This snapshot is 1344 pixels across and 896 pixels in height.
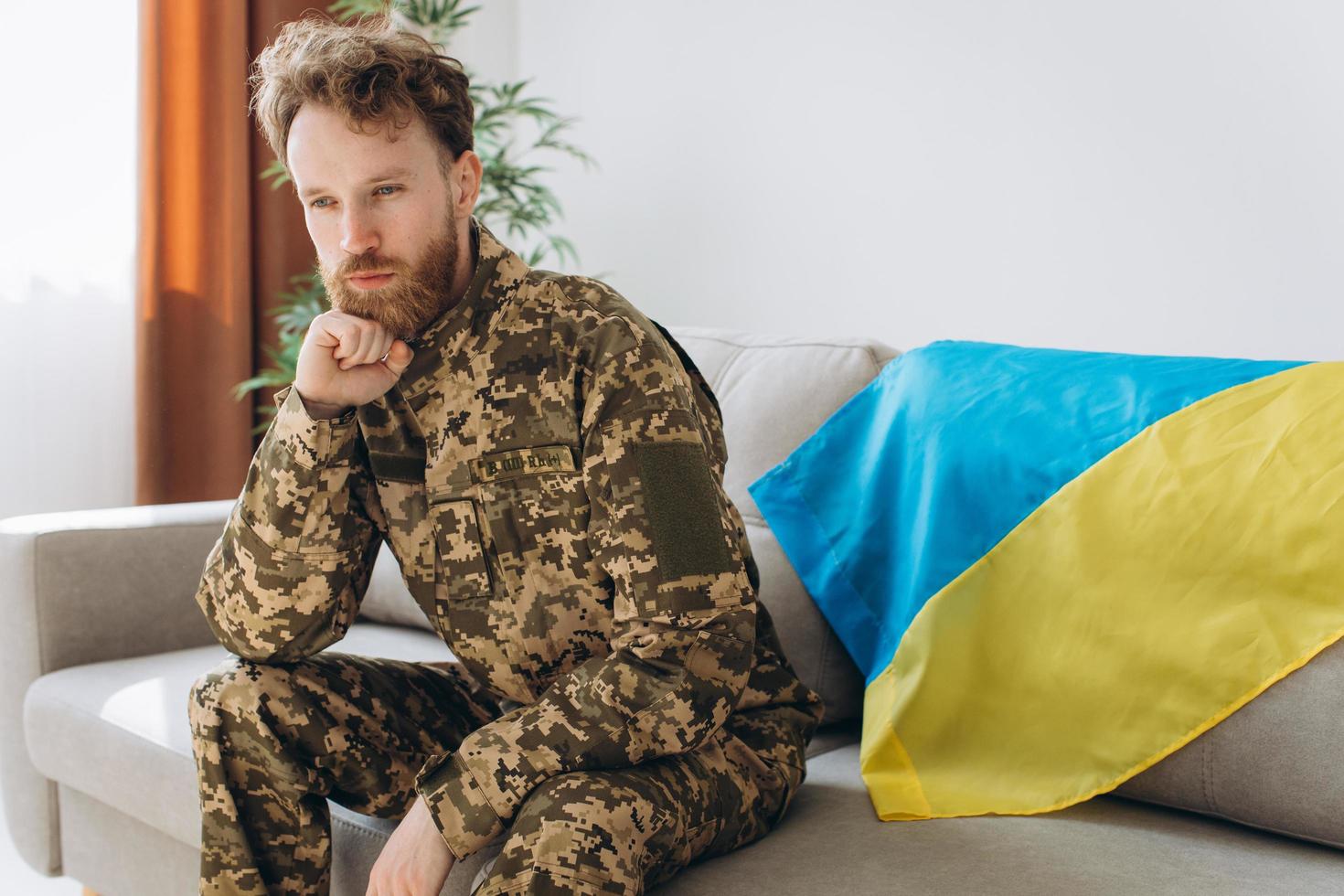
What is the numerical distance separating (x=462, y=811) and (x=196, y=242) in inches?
81.3

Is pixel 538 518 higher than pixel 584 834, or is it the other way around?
pixel 538 518

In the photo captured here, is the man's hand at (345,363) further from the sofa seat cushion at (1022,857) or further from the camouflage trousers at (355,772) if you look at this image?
the sofa seat cushion at (1022,857)

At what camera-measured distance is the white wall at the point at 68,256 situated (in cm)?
253

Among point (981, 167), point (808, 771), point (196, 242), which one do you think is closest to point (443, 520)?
point (808, 771)

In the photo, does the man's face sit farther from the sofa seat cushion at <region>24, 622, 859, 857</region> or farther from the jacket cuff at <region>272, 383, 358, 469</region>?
the sofa seat cushion at <region>24, 622, 859, 857</region>

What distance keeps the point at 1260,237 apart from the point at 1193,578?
2.89 feet

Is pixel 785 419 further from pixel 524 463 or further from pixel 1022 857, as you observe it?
pixel 1022 857

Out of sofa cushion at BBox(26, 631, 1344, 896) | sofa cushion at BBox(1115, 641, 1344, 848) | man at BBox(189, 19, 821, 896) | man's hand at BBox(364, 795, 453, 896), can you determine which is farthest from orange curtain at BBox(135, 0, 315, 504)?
sofa cushion at BBox(1115, 641, 1344, 848)

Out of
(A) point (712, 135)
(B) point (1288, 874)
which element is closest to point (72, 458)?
(A) point (712, 135)

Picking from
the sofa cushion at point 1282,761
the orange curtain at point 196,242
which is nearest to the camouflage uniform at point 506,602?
the sofa cushion at point 1282,761

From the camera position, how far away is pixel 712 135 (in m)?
2.63

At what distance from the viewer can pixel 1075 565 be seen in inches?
48.3

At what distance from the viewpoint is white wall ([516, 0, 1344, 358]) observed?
5.88 feet

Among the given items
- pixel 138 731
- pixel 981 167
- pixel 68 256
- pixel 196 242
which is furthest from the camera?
pixel 196 242
